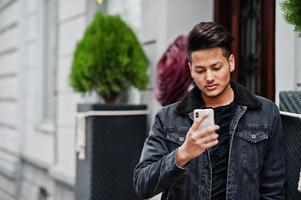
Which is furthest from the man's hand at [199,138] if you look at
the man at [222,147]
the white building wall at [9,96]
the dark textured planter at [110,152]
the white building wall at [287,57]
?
the white building wall at [9,96]

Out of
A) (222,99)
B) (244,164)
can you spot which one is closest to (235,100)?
(222,99)

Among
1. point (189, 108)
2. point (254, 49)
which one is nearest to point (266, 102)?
point (189, 108)

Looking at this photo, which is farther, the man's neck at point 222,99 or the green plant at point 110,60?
the green plant at point 110,60

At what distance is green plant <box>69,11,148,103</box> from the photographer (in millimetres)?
5328

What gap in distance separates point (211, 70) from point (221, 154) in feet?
1.24

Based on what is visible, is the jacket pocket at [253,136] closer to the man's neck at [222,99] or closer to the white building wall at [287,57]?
the man's neck at [222,99]

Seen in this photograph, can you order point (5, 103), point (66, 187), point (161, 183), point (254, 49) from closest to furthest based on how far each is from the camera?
point (161, 183), point (254, 49), point (66, 187), point (5, 103)

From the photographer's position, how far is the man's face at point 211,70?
228 centimetres

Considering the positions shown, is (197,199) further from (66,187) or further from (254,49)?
(66,187)

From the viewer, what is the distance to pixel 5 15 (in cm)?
1220

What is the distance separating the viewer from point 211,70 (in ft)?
7.54

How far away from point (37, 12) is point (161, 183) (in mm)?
7609

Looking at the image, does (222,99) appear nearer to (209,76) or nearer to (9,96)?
(209,76)

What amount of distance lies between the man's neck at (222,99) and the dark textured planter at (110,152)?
2.74 meters
